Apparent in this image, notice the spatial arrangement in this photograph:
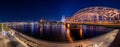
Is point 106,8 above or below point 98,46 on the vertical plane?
above

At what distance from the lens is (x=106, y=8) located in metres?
49.8

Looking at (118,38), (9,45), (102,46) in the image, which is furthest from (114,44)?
(9,45)

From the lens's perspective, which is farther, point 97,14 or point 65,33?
point 97,14

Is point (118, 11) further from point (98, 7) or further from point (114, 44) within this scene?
point (114, 44)

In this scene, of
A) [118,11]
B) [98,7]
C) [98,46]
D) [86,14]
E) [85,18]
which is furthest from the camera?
[85,18]

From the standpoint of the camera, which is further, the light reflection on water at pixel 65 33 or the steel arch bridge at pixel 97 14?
the steel arch bridge at pixel 97 14

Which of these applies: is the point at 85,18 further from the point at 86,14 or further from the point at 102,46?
the point at 102,46

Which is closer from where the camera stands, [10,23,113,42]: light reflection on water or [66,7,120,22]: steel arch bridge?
[10,23,113,42]: light reflection on water

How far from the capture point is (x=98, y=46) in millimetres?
5840

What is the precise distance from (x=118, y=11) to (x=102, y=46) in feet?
145

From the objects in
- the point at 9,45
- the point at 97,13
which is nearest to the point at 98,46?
the point at 9,45

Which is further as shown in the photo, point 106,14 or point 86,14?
point 86,14

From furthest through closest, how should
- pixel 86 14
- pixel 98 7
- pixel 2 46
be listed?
pixel 86 14, pixel 98 7, pixel 2 46

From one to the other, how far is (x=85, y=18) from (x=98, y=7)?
10492 mm
